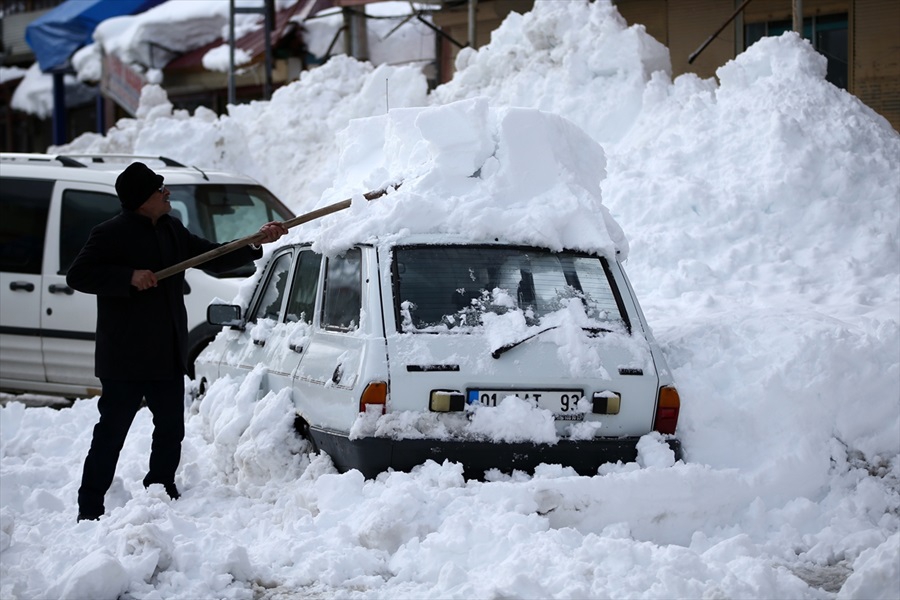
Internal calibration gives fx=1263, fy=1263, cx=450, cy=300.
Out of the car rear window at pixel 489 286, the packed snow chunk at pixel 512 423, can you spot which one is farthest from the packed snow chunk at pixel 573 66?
the packed snow chunk at pixel 512 423

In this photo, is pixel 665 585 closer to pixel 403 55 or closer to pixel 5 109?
pixel 403 55

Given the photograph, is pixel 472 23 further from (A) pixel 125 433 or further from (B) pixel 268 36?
(A) pixel 125 433

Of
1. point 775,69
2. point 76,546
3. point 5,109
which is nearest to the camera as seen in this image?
point 76,546

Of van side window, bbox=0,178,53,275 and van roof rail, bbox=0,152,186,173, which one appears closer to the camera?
van side window, bbox=0,178,53,275

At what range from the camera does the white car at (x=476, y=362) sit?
575 cm

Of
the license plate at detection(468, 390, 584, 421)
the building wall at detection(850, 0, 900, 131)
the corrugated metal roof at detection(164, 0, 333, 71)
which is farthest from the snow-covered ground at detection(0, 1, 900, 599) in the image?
the corrugated metal roof at detection(164, 0, 333, 71)

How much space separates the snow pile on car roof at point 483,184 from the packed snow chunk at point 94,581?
2.10 meters

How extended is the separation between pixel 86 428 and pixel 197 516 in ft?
8.05

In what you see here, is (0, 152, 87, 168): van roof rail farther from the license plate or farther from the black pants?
the license plate

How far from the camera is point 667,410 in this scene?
6105mm

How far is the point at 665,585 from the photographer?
4594 millimetres

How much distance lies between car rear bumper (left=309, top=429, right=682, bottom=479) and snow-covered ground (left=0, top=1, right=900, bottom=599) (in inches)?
2.7

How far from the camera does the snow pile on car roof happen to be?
20.6 ft


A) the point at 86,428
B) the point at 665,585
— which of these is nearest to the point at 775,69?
the point at 86,428
